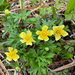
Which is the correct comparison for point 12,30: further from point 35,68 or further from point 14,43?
point 35,68

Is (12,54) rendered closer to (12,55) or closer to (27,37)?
(12,55)

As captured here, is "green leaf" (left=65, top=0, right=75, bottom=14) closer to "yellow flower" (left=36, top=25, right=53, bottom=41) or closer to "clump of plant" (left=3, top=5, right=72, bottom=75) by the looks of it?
"clump of plant" (left=3, top=5, right=72, bottom=75)

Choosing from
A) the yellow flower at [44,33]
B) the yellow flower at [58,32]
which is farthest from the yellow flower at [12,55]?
the yellow flower at [58,32]

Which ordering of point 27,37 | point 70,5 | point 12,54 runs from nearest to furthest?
1. point 27,37
2. point 12,54
3. point 70,5

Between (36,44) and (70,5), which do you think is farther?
(70,5)

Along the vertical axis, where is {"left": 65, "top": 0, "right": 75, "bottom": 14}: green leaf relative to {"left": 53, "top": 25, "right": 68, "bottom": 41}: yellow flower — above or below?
above

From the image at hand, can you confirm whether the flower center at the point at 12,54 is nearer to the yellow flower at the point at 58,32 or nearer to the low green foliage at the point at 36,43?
the low green foliage at the point at 36,43

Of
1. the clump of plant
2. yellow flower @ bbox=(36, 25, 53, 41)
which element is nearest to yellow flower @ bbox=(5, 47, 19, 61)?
the clump of plant

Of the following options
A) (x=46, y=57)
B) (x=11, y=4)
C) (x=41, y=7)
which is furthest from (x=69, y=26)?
(x=11, y=4)

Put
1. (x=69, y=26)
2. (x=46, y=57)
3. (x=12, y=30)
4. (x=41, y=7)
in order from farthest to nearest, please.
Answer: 1. (x=41, y=7)
2. (x=69, y=26)
3. (x=12, y=30)
4. (x=46, y=57)

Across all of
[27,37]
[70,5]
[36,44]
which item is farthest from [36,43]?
[70,5]

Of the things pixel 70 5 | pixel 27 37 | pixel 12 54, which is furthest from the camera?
pixel 70 5
